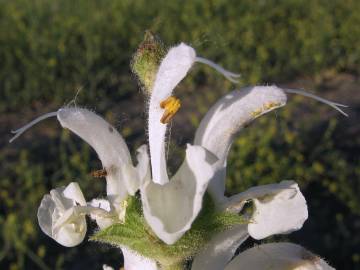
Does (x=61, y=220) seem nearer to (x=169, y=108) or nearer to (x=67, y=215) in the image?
(x=67, y=215)

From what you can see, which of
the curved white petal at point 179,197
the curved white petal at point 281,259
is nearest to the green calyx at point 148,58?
the curved white petal at point 179,197

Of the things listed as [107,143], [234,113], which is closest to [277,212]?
[234,113]

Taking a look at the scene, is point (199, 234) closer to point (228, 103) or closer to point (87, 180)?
point (228, 103)

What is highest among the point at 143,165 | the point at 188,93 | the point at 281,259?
the point at 143,165

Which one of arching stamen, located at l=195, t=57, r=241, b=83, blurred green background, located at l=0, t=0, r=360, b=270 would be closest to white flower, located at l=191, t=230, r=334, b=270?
arching stamen, located at l=195, t=57, r=241, b=83

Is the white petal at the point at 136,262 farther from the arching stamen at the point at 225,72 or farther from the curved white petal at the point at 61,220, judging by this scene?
the arching stamen at the point at 225,72

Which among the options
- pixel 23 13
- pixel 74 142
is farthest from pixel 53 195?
pixel 23 13
